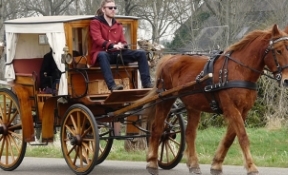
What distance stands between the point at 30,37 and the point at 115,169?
2.52m

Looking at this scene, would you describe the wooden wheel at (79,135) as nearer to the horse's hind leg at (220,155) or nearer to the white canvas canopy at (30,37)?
the white canvas canopy at (30,37)

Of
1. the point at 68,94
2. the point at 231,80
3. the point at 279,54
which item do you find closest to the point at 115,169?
the point at 68,94

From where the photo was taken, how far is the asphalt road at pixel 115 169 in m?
10.6

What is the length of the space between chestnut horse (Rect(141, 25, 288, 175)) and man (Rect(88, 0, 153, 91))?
555 millimetres

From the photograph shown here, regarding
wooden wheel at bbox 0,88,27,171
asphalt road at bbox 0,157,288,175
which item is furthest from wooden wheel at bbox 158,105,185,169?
wooden wheel at bbox 0,88,27,171

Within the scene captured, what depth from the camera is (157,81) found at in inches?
417

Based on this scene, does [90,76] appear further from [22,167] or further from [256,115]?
[256,115]

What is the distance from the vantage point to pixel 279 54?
29.5 ft

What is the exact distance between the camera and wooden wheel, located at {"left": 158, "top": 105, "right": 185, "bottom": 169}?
10883 millimetres

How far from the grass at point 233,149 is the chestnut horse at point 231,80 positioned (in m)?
1.90

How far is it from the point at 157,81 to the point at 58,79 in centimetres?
153

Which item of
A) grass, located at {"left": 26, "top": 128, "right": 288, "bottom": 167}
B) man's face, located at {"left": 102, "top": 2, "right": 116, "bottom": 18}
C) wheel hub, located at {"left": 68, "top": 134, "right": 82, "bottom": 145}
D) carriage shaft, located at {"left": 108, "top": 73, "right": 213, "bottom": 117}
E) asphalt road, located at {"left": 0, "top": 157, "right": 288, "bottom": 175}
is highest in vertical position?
man's face, located at {"left": 102, "top": 2, "right": 116, "bottom": 18}

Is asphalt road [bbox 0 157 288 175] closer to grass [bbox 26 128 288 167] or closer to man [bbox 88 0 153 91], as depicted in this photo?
grass [bbox 26 128 288 167]

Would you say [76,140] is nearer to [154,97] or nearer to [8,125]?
[154,97]
